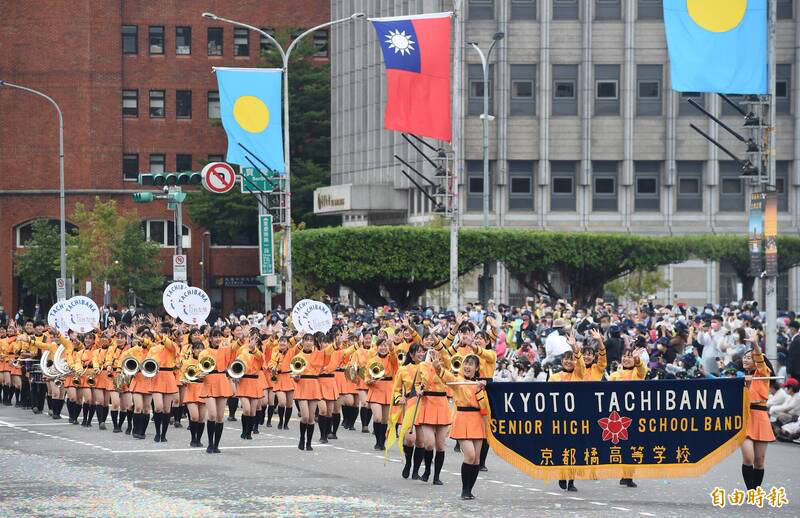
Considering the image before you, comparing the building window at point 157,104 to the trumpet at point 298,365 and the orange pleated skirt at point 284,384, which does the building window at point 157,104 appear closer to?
the orange pleated skirt at point 284,384

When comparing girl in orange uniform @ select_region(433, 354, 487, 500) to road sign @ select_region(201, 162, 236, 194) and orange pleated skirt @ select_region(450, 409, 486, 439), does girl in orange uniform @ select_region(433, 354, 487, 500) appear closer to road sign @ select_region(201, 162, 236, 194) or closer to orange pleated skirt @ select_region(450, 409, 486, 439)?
orange pleated skirt @ select_region(450, 409, 486, 439)

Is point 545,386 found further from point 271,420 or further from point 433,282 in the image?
point 433,282

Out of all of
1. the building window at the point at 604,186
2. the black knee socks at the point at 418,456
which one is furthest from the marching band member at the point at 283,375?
the building window at the point at 604,186

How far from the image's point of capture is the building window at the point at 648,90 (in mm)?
59531

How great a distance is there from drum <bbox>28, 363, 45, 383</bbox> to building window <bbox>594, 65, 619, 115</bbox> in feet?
109

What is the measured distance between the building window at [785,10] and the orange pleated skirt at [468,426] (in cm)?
4666

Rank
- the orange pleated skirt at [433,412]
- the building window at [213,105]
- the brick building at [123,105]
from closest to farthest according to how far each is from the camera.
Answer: the orange pleated skirt at [433,412] < the brick building at [123,105] < the building window at [213,105]

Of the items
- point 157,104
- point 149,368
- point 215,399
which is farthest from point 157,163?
point 215,399

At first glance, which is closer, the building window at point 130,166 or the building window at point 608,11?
the building window at point 608,11

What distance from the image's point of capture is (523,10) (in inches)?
2343

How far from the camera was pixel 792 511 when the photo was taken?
15.3 m

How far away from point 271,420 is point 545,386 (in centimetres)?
1308

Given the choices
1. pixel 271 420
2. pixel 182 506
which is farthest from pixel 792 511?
pixel 271 420

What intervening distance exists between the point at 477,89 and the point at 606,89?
17.1 ft
